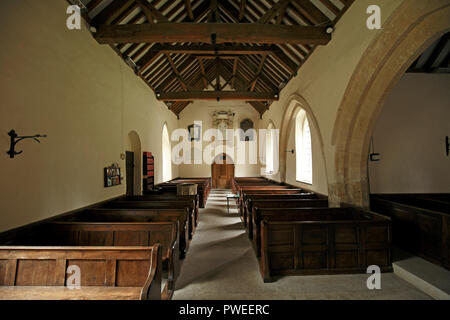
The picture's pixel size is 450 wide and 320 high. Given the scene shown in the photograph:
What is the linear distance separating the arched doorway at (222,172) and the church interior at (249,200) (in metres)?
6.43

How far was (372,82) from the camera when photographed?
11.2 ft

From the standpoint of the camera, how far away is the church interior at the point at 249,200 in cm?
240

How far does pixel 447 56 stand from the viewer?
15.4 ft

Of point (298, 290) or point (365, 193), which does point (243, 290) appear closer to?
point (298, 290)

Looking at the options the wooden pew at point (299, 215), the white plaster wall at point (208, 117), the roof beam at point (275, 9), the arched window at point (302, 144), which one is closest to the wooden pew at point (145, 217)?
the wooden pew at point (299, 215)

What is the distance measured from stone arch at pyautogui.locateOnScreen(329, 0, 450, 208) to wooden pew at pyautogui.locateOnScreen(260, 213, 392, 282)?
1077 millimetres

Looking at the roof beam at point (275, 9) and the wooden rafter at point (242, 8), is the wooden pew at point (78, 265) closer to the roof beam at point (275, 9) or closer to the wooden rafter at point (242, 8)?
the roof beam at point (275, 9)

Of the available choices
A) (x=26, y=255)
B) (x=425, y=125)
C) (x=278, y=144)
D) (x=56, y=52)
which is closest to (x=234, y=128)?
(x=278, y=144)

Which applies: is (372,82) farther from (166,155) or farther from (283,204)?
(166,155)

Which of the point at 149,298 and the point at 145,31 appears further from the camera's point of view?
the point at 145,31

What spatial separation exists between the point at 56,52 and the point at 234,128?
9765 mm

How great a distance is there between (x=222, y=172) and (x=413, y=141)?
8980mm

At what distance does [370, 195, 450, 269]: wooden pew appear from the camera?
2.80 meters

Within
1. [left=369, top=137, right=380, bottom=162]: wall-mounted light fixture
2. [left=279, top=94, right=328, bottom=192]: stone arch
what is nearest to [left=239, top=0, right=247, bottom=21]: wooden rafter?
[left=279, top=94, right=328, bottom=192]: stone arch
